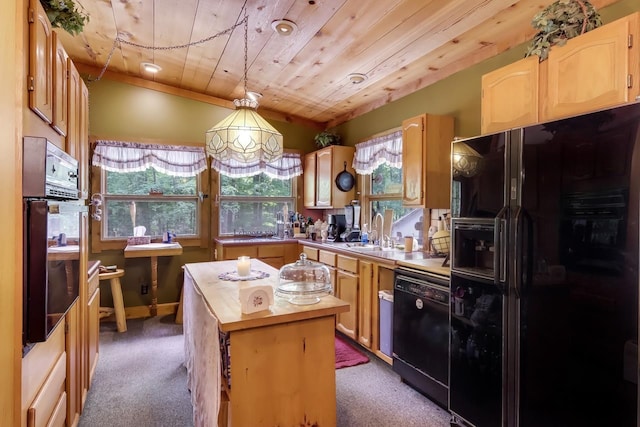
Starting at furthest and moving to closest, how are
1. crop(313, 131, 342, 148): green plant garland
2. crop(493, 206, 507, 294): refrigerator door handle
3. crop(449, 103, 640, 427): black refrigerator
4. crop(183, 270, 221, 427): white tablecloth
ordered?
crop(313, 131, 342, 148): green plant garland < crop(493, 206, 507, 294): refrigerator door handle < crop(183, 270, 221, 427): white tablecloth < crop(449, 103, 640, 427): black refrigerator

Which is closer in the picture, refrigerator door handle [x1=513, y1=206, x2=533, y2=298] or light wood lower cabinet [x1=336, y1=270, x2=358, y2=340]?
refrigerator door handle [x1=513, y1=206, x2=533, y2=298]

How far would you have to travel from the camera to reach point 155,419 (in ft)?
7.33

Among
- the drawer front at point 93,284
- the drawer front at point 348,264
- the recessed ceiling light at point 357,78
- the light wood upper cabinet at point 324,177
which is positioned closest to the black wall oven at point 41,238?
the drawer front at point 93,284

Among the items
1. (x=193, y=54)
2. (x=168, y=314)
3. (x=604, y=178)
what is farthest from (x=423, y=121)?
(x=168, y=314)

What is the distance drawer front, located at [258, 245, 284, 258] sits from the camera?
14.2 feet

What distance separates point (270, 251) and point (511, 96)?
3139mm

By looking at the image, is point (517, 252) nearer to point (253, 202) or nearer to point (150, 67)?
point (253, 202)

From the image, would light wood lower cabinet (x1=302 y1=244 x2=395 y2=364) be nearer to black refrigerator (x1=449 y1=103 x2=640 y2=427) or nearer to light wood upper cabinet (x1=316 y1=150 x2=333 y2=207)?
black refrigerator (x1=449 y1=103 x2=640 y2=427)

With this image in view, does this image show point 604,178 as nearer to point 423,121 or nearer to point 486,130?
point 486,130

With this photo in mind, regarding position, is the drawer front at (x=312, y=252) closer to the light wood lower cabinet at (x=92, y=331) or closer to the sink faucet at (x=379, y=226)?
the sink faucet at (x=379, y=226)

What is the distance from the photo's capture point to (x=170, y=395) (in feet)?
8.23

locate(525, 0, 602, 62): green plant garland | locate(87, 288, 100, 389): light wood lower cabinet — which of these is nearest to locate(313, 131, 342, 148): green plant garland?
locate(525, 0, 602, 62): green plant garland

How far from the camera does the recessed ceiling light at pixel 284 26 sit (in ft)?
8.43

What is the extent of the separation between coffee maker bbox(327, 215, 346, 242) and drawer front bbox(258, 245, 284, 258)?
Result: 63cm
